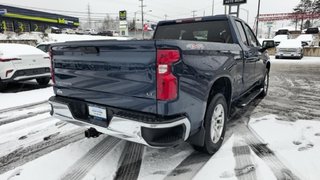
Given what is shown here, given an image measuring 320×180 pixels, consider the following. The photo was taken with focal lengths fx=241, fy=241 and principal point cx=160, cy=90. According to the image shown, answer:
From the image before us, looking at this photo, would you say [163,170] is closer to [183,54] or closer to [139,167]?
[139,167]

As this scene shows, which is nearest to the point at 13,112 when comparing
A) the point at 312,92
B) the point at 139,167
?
the point at 139,167

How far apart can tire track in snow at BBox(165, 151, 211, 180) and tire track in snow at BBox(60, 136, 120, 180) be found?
100 centimetres

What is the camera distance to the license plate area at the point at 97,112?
106 inches

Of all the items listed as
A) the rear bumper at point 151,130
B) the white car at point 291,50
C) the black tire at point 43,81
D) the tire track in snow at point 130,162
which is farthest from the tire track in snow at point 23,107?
the white car at point 291,50

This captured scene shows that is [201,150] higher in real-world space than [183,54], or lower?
lower

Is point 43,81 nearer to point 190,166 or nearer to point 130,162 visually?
point 130,162

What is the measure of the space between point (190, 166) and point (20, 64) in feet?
21.4

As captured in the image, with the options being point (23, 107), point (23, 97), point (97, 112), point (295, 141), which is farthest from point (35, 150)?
point (23, 97)

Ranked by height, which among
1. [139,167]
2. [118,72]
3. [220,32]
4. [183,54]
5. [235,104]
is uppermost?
[220,32]

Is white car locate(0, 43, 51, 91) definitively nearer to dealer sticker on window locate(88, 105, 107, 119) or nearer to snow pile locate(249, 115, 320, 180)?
dealer sticker on window locate(88, 105, 107, 119)

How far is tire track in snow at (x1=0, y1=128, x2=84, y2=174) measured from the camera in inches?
122

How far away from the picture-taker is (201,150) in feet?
10.4

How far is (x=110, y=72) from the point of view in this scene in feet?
8.50

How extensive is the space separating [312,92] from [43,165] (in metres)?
7.53
